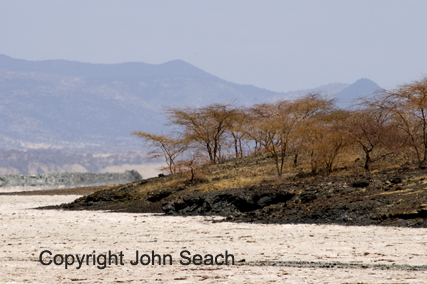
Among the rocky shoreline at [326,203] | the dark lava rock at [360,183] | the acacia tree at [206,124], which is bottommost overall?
the rocky shoreline at [326,203]

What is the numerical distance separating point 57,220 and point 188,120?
33.9 metres

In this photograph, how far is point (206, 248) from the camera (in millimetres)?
14531

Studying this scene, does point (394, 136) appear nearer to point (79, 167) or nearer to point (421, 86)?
point (421, 86)

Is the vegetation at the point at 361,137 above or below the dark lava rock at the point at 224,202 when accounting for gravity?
above

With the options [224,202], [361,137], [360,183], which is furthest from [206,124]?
[360,183]

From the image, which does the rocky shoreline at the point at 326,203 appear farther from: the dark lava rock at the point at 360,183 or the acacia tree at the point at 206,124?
the acacia tree at the point at 206,124

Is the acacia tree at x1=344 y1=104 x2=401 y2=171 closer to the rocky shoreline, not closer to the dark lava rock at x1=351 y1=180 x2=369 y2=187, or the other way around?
the rocky shoreline

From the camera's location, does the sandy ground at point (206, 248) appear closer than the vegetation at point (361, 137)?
Yes

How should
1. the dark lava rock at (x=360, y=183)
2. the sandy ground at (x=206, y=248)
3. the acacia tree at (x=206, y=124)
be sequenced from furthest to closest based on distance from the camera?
the acacia tree at (x=206, y=124)
the dark lava rock at (x=360, y=183)
the sandy ground at (x=206, y=248)

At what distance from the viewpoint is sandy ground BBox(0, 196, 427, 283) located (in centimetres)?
1041

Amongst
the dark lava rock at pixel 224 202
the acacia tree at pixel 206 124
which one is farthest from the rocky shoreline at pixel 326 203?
the acacia tree at pixel 206 124

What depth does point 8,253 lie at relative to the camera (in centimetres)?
1428

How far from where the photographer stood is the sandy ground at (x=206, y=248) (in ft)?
34.1

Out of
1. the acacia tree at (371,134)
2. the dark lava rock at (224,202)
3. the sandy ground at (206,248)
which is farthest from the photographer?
the acacia tree at (371,134)
